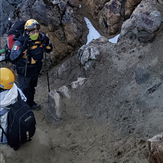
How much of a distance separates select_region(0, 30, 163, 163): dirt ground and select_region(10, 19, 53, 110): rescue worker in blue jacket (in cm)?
98

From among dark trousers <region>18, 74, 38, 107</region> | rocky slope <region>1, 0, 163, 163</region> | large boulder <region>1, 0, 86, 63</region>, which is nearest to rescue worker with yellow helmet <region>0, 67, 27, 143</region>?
rocky slope <region>1, 0, 163, 163</region>

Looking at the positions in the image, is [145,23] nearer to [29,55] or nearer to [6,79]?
[29,55]

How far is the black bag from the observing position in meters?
3.77

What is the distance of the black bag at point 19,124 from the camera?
12.4 ft

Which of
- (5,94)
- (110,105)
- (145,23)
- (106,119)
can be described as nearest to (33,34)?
(5,94)

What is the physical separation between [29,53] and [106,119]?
2.52 meters

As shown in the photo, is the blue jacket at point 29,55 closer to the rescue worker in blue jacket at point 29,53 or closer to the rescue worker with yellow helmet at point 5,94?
the rescue worker in blue jacket at point 29,53

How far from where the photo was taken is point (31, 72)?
6.02 metres

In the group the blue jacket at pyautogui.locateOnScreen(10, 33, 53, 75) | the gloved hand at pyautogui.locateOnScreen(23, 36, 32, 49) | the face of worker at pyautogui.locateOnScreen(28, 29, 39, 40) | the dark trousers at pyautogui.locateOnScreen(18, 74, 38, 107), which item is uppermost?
the face of worker at pyautogui.locateOnScreen(28, 29, 39, 40)

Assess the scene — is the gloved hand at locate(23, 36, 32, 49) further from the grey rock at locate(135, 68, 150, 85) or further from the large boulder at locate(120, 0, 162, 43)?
the large boulder at locate(120, 0, 162, 43)

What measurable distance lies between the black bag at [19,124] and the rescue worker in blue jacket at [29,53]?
184cm

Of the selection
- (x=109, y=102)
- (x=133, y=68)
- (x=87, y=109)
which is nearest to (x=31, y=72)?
(x=87, y=109)

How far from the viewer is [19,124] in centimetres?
380

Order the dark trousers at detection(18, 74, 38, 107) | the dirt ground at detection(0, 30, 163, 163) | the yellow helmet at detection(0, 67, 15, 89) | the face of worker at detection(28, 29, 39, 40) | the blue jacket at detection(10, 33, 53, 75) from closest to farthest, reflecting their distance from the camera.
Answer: the yellow helmet at detection(0, 67, 15, 89), the dirt ground at detection(0, 30, 163, 163), the blue jacket at detection(10, 33, 53, 75), the face of worker at detection(28, 29, 39, 40), the dark trousers at detection(18, 74, 38, 107)
